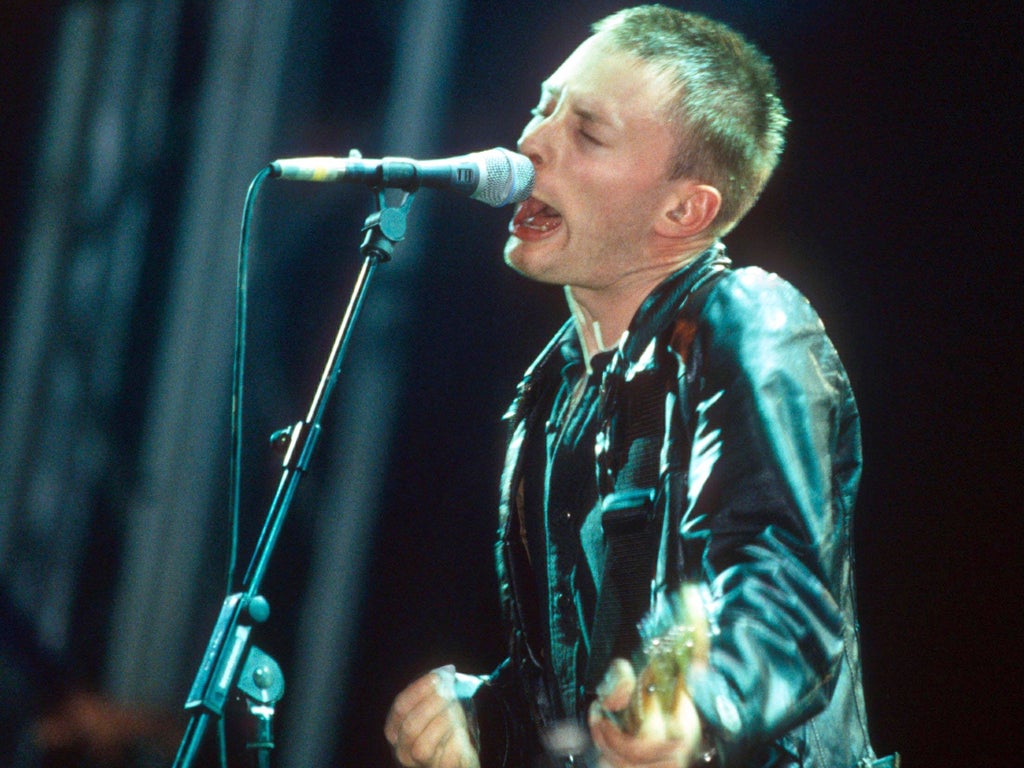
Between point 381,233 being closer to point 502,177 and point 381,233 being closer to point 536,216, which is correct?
point 502,177

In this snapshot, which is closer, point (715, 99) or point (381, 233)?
point (381, 233)

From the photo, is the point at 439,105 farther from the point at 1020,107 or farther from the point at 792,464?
the point at 792,464

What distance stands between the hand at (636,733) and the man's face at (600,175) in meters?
1.08

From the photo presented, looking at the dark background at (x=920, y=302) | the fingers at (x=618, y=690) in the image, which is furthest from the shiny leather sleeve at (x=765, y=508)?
the dark background at (x=920, y=302)

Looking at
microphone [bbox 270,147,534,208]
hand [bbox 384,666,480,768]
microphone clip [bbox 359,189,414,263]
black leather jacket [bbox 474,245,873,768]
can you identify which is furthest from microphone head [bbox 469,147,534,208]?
hand [bbox 384,666,480,768]

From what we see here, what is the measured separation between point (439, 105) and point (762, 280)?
170 cm

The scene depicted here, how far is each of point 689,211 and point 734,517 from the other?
0.87 m

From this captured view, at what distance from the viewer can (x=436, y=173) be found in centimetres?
175

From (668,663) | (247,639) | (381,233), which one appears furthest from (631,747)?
(381,233)

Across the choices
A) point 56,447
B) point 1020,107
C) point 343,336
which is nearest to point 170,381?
point 56,447

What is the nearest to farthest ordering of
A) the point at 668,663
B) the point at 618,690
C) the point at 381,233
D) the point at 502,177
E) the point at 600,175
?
the point at 618,690 → the point at 668,663 → the point at 381,233 → the point at 502,177 → the point at 600,175

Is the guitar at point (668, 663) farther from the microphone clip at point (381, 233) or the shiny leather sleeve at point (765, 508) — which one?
the microphone clip at point (381, 233)

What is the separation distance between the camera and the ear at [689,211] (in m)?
2.18

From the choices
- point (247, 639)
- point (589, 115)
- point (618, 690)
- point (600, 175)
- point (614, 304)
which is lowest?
point (247, 639)
